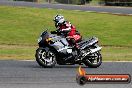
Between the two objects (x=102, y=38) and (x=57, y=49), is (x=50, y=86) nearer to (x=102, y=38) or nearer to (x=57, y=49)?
(x=57, y=49)

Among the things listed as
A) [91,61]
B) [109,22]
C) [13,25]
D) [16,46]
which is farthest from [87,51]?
[109,22]

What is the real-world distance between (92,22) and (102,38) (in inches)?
243

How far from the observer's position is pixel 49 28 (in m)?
28.5

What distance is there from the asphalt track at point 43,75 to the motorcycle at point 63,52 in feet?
1.00

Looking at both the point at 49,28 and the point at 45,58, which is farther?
the point at 49,28

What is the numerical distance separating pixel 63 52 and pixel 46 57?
0.58 m

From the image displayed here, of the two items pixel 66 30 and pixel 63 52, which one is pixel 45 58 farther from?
pixel 66 30

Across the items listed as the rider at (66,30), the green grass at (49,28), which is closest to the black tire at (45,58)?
the rider at (66,30)

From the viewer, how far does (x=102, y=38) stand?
25.6 m

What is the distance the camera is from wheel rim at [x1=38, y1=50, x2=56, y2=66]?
43.7 feet

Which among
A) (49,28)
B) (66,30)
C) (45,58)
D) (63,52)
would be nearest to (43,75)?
(45,58)

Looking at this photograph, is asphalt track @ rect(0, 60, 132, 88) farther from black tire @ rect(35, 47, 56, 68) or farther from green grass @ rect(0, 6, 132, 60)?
green grass @ rect(0, 6, 132, 60)

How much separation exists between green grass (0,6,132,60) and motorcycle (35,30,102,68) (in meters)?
3.69

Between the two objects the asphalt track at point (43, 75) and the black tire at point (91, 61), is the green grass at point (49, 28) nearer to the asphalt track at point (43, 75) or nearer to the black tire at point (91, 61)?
the asphalt track at point (43, 75)
